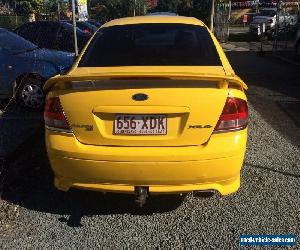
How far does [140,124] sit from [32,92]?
15.6ft

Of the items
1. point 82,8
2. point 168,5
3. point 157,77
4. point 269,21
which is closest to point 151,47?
point 157,77

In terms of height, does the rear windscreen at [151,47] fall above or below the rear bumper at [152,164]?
above

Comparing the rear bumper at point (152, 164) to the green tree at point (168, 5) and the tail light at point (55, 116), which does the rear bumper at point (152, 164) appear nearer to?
the tail light at point (55, 116)

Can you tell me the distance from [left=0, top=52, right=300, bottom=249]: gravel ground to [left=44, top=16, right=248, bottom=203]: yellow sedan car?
0.43 metres

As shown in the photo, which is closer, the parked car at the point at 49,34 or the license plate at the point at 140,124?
the license plate at the point at 140,124

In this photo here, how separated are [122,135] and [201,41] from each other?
5.38 ft

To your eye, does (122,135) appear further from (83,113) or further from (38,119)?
(38,119)

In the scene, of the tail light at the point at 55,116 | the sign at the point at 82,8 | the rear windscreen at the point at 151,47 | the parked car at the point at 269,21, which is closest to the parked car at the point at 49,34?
the sign at the point at 82,8

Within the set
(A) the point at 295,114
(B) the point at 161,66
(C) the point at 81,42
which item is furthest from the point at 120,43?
(C) the point at 81,42

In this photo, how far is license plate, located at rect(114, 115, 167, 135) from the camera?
3.34 m

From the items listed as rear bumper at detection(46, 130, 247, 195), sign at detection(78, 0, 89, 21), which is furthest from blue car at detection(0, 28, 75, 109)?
sign at detection(78, 0, 89, 21)

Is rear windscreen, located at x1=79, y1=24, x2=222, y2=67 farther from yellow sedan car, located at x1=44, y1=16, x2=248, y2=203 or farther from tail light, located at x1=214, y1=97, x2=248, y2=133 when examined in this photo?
tail light, located at x1=214, y1=97, x2=248, y2=133

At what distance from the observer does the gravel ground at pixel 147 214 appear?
140 inches

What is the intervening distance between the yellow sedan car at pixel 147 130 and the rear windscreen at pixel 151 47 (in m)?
0.53
